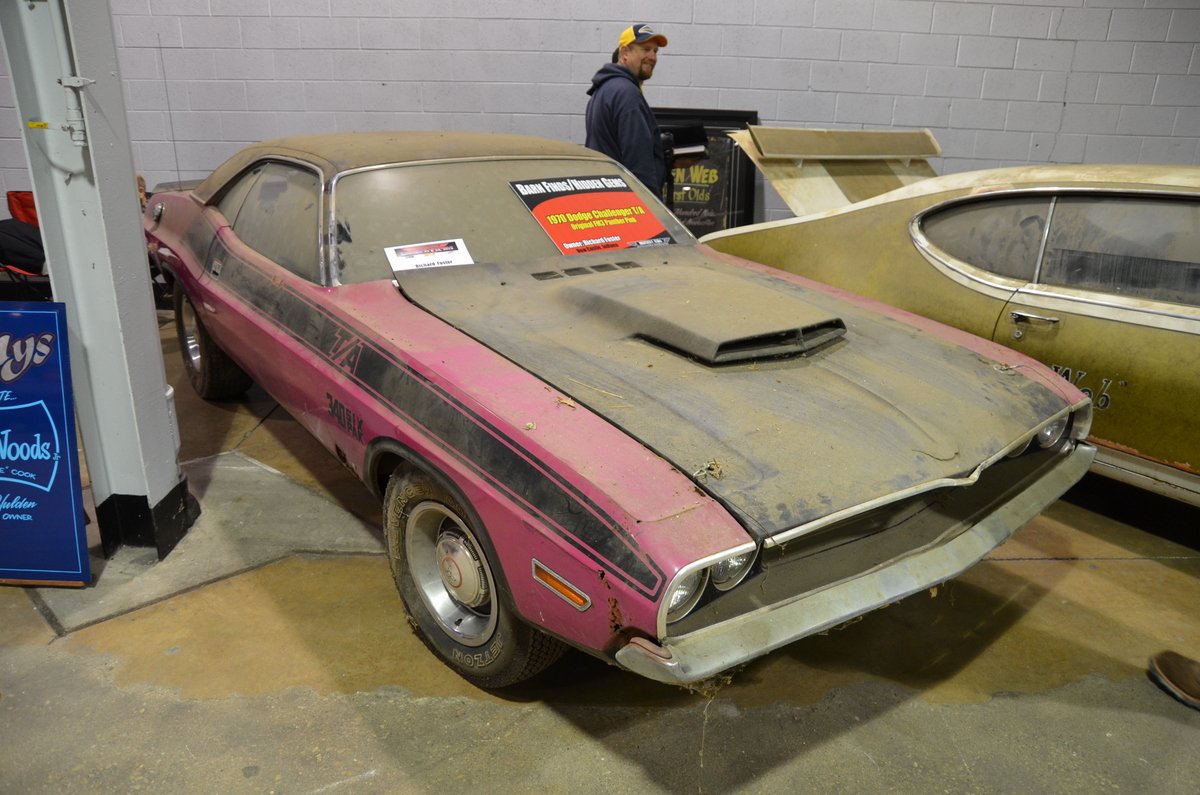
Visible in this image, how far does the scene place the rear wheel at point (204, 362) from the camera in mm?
4465

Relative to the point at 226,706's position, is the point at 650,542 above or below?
above

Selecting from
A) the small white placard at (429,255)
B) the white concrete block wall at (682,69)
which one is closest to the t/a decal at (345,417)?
the small white placard at (429,255)

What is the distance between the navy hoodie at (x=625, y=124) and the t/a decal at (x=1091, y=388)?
108 inches

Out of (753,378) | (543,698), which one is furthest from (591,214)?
(543,698)

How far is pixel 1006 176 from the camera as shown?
12.5ft

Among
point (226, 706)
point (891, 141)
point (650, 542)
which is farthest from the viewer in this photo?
point (891, 141)

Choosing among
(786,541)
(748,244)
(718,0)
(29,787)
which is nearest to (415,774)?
(29,787)

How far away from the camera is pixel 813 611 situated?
2.02m

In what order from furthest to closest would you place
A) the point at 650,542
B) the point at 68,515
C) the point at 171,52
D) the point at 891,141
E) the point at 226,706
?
the point at 171,52 < the point at 891,141 < the point at 68,515 < the point at 226,706 < the point at 650,542

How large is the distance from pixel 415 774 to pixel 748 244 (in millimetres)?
3292

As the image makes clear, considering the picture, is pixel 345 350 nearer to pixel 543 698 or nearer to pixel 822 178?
pixel 543 698

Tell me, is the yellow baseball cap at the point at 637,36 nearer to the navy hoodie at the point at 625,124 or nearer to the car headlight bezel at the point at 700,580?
the navy hoodie at the point at 625,124

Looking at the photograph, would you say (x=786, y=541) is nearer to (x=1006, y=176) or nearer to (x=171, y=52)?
(x=1006, y=176)

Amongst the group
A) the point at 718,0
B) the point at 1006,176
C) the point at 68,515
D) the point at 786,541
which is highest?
the point at 718,0
